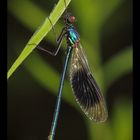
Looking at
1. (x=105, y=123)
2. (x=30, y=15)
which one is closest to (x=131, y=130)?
(x=105, y=123)

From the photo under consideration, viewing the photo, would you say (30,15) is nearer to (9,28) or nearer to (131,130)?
(9,28)

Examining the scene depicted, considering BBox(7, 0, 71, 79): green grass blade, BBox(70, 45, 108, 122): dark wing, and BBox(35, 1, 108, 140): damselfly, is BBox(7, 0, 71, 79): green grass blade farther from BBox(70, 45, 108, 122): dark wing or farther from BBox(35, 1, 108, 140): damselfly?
BBox(70, 45, 108, 122): dark wing

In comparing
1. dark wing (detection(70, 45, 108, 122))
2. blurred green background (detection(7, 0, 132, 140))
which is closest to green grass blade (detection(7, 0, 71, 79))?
blurred green background (detection(7, 0, 132, 140))

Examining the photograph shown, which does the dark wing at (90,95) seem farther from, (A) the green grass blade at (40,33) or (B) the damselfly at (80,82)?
(A) the green grass blade at (40,33)

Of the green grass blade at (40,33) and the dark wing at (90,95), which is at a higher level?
the green grass blade at (40,33)

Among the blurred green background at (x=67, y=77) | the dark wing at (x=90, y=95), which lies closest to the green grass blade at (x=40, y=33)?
the blurred green background at (x=67, y=77)
